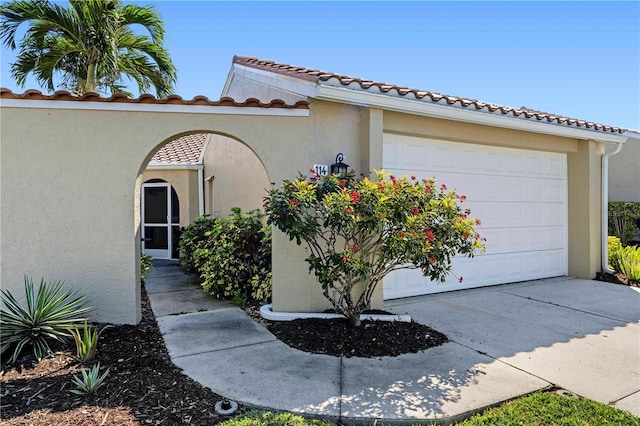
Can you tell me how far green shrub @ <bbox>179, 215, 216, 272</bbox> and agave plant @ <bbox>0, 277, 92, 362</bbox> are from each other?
4.25m

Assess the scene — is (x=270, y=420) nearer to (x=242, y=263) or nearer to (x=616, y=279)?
(x=242, y=263)

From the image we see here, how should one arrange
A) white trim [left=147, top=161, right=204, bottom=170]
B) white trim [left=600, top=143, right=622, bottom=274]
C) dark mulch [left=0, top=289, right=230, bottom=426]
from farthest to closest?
white trim [left=147, top=161, right=204, bottom=170] → white trim [left=600, top=143, right=622, bottom=274] → dark mulch [left=0, top=289, right=230, bottom=426]

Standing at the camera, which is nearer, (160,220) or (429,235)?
(429,235)

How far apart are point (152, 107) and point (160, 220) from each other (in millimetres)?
9553

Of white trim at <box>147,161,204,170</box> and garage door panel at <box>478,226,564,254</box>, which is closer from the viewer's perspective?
garage door panel at <box>478,226,564,254</box>

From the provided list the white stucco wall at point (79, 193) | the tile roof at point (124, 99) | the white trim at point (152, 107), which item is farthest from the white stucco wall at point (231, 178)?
the white stucco wall at point (79, 193)

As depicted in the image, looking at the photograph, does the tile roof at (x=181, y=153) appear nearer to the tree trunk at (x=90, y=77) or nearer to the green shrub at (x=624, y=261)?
the tree trunk at (x=90, y=77)

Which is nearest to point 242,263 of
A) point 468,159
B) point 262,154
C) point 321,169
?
point 262,154

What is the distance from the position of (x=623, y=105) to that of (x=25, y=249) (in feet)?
45.1

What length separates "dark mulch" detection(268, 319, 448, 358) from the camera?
4879mm

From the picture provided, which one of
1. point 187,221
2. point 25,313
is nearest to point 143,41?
point 187,221

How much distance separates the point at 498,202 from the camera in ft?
28.4

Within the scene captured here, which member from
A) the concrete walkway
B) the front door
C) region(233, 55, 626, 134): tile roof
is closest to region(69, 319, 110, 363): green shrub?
the concrete walkway

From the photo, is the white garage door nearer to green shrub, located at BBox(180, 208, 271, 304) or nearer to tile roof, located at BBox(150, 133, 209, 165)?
green shrub, located at BBox(180, 208, 271, 304)
